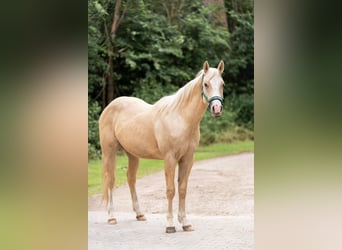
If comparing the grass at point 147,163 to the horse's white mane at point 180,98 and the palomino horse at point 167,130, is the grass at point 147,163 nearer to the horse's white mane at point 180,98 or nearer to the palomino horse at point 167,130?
the palomino horse at point 167,130

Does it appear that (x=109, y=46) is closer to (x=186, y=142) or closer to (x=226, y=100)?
(x=226, y=100)

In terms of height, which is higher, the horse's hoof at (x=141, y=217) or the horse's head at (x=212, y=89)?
the horse's head at (x=212, y=89)

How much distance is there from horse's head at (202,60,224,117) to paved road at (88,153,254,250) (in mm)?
1212

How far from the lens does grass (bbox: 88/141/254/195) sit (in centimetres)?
652

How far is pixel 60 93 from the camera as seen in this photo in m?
3.39

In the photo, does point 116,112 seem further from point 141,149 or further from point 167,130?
point 167,130

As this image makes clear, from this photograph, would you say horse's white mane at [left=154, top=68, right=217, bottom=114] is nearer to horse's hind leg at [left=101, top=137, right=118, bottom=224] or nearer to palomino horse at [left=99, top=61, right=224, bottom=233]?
palomino horse at [left=99, top=61, right=224, bottom=233]

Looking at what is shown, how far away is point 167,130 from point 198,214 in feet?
5.69

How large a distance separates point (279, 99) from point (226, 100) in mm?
4214

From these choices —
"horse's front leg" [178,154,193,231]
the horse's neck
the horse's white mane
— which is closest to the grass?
"horse's front leg" [178,154,193,231]

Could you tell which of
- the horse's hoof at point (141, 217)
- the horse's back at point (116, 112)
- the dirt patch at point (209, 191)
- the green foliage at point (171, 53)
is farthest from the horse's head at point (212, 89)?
the green foliage at point (171, 53)

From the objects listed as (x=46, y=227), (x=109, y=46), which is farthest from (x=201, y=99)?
(x=109, y=46)

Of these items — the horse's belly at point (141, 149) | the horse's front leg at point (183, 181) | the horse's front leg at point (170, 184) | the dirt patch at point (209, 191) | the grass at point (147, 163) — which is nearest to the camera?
the horse's front leg at point (170, 184)

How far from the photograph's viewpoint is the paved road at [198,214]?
199 inches
